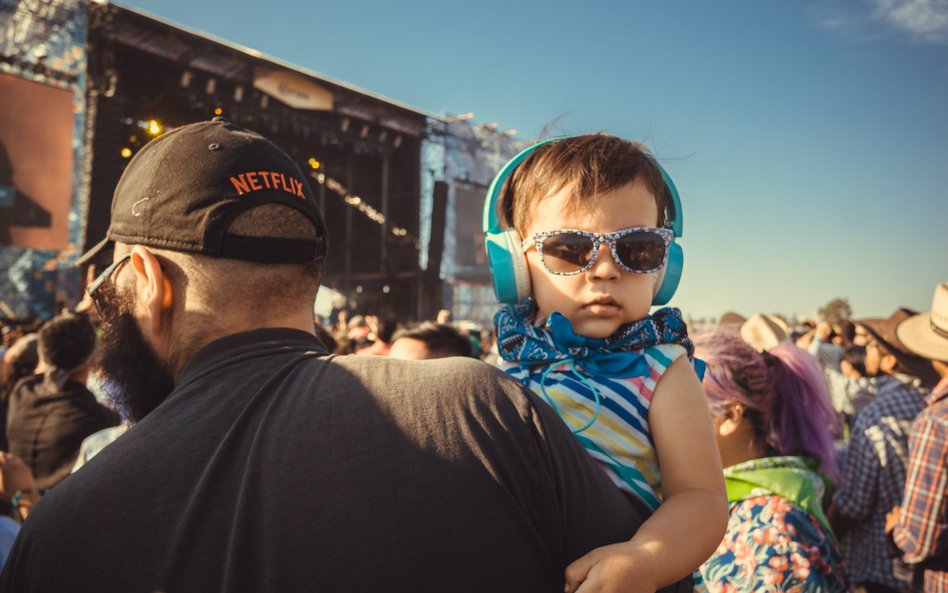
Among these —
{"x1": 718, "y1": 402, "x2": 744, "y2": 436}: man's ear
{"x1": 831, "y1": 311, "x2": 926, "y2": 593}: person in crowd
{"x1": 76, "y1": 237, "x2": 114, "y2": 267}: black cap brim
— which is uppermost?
{"x1": 76, "y1": 237, "x2": 114, "y2": 267}: black cap brim

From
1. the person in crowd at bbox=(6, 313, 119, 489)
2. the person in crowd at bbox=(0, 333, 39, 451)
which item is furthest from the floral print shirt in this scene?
the person in crowd at bbox=(0, 333, 39, 451)

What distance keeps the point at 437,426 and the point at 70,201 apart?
1448 cm

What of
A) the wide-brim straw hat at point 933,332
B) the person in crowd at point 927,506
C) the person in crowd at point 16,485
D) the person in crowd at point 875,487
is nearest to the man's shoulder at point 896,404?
the person in crowd at point 875,487

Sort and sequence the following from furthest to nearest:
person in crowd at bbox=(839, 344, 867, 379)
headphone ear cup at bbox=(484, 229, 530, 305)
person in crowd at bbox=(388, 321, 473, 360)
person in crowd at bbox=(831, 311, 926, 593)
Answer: person in crowd at bbox=(839, 344, 867, 379) → person in crowd at bbox=(388, 321, 473, 360) → person in crowd at bbox=(831, 311, 926, 593) → headphone ear cup at bbox=(484, 229, 530, 305)

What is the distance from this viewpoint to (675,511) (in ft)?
3.66

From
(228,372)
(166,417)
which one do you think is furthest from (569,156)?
(166,417)

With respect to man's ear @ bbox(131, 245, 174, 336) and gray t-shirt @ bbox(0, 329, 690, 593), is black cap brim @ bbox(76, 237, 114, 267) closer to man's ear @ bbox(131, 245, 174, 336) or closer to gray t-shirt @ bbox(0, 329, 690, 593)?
man's ear @ bbox(131, 245, 174, 336)

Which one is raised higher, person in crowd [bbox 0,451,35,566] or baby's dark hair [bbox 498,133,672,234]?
baby's dark hair [bbox 498,133,672,234]

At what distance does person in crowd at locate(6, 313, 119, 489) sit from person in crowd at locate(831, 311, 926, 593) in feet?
14.2

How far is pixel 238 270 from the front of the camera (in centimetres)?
120

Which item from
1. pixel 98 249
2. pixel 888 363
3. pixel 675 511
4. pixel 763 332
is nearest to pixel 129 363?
pixel 98 249

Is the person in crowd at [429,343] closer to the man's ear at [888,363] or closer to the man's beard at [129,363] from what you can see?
the man's beard at [129,363]

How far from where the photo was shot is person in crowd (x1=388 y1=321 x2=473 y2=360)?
4.04m

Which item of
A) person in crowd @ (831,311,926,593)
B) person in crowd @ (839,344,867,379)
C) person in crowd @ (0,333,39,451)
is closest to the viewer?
person in crowd @ (831,311,926,593)
